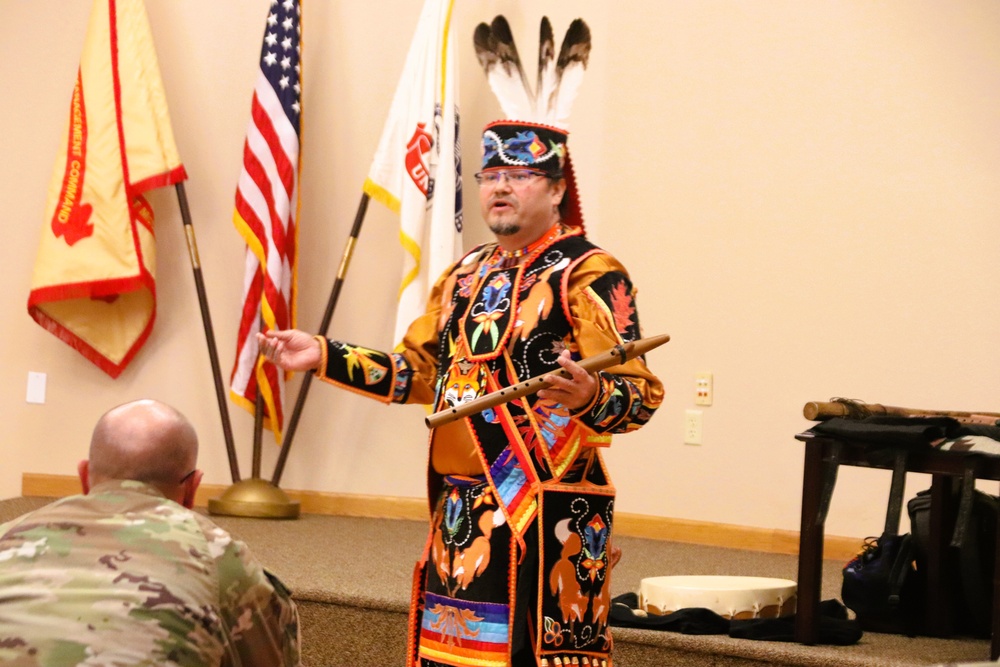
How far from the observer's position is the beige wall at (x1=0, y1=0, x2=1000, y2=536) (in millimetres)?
4438

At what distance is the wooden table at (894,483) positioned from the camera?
2.78 metres

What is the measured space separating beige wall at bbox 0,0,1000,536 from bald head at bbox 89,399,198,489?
3.40m

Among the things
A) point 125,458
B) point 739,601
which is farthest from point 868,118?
point 125,458

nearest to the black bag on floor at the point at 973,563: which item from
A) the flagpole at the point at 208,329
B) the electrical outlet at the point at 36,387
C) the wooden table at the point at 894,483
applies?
the wooden table at the point at 894,483

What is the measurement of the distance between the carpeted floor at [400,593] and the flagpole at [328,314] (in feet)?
1.06

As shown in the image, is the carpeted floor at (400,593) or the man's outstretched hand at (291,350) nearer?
the man's outstretched hand at (291,350)

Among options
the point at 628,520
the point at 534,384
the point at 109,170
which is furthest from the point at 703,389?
the point at 534,384

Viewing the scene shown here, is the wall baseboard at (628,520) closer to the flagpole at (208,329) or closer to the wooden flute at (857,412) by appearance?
the flagpole at (208,329)

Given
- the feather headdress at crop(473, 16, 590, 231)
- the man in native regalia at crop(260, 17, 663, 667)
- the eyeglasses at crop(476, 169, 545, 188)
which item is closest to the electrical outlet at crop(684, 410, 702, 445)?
the feather headdress at crop(473, 16, 590, 231)

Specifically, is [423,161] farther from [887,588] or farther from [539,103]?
[887,588]

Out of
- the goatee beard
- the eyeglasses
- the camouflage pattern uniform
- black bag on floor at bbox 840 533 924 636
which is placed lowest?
black bag on floor at bbox 840 533 924 636

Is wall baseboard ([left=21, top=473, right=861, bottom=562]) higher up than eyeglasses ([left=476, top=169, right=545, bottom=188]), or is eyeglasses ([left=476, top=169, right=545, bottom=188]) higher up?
eyeglasses ([left=476, top=169, right=545, bottom=188])

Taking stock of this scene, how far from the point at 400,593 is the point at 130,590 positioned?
207 centimetres

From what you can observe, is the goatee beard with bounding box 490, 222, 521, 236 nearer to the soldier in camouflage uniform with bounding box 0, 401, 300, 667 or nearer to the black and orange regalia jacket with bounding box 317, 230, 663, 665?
the black and orange regalia jacket with bounding box 317, 230, 663, 665
